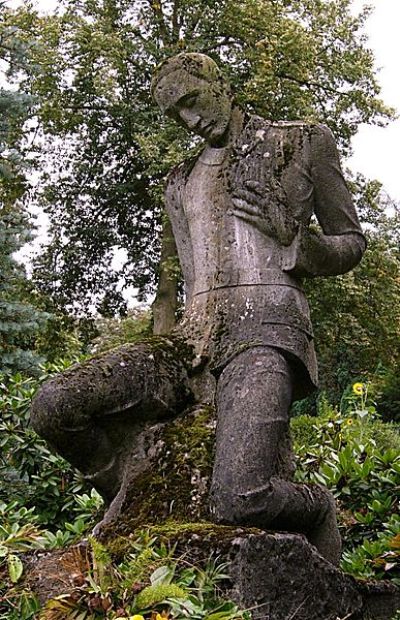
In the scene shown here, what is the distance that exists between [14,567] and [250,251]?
160 centimetres

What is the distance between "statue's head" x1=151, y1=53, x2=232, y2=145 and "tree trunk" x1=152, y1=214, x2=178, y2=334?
1410 centimetres

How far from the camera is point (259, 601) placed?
3.27 meters

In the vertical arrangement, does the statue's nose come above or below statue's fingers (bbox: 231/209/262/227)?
above

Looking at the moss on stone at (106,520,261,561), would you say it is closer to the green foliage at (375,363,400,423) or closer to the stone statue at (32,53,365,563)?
the stone statue at (32,53,365,563)

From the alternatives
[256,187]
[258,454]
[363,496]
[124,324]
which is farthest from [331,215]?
[124,324]

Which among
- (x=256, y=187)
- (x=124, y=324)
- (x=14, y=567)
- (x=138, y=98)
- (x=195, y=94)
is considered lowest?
(x=14, y=567)

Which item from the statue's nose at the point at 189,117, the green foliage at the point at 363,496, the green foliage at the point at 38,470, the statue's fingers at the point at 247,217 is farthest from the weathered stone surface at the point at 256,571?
the green foliage at the point at 38,470

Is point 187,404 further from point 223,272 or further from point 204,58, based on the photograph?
point 204,58

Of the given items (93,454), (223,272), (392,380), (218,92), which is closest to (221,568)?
(93,454)

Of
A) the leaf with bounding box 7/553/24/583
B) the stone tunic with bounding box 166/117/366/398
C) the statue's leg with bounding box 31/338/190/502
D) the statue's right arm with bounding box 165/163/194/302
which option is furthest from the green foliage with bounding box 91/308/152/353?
the leaf with bounding box 7/553/24/583

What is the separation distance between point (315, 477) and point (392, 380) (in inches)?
623

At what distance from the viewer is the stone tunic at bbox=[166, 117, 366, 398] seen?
405cm

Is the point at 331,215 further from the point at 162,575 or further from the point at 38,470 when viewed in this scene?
the point at 38,470

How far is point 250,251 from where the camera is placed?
420cm
